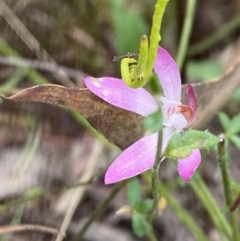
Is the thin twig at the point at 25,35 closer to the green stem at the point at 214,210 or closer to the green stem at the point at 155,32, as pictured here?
the green stem at the point at 214,210

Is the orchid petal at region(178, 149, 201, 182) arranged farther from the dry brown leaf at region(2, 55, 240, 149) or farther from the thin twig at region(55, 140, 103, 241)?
the thin twig at region(55, 140, 103, 241)

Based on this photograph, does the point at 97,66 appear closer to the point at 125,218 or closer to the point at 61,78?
the point at 61,78

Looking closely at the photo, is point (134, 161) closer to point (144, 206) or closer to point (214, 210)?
point (144, 206)

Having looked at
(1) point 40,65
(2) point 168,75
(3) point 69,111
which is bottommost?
(2) point 168,75

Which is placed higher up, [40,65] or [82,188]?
[40,65]

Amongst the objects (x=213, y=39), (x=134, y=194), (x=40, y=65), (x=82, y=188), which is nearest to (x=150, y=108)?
(x=134, y=194)

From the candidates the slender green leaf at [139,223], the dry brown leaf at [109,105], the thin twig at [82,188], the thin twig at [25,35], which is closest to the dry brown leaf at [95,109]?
the dry brown leaf at [109,105]

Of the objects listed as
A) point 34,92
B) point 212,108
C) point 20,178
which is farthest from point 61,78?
point 34,92
